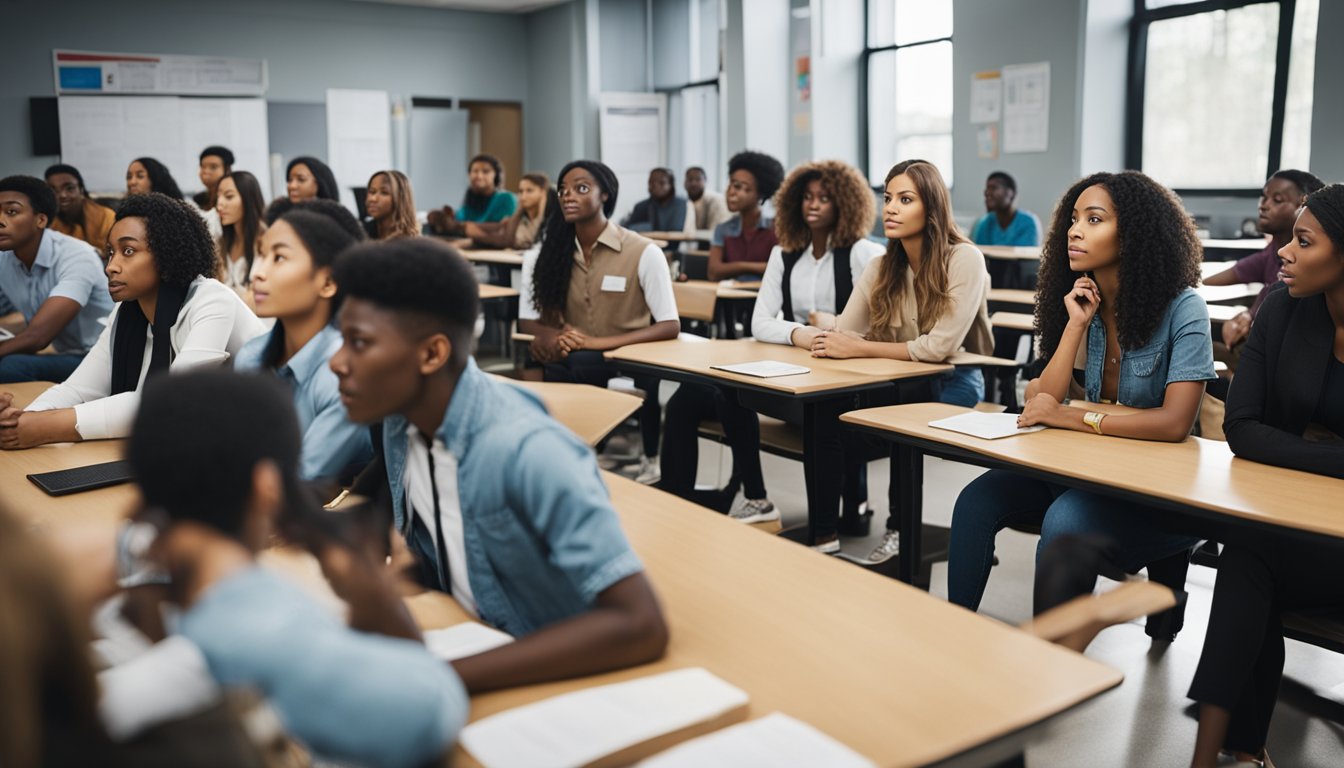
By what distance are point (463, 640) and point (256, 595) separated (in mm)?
559

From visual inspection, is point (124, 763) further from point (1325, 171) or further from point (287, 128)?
point (287, 128)

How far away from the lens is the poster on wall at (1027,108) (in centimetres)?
791

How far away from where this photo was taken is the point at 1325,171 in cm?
648

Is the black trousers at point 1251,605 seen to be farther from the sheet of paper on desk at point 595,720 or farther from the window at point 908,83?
the window at point 908,83

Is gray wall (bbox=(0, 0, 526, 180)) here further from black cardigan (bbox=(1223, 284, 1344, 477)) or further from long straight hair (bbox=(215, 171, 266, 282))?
black cardigan (bbox=(1223, 284, 1344, 477))

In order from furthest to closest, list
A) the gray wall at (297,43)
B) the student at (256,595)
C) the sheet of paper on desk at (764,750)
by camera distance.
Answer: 1. the gray wall at (297,43)
2. the sheet of paper on desk at (764,750)
3. the student at (256,595)

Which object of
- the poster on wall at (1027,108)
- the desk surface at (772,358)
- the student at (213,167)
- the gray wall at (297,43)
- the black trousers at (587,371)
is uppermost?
the gray wall at (297,43)

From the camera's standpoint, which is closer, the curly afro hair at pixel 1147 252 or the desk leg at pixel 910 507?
the curly afro hair at pixel 1147 252

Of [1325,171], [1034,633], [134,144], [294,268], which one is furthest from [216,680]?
[134,144]

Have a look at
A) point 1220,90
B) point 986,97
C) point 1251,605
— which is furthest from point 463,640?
point 986,97

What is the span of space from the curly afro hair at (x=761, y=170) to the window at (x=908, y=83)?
128 inches

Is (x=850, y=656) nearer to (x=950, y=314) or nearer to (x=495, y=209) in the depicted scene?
(x=950, y=314)

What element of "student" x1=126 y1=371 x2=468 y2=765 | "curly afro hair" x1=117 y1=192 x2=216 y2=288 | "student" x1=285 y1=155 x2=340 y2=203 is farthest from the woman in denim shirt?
"student" x1=285 y1=155 x2=340 y2=203

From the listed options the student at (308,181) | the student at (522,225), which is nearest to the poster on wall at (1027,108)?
the student at (522,225)
